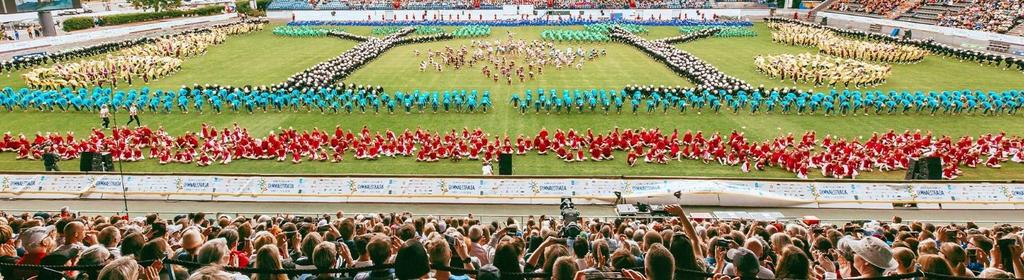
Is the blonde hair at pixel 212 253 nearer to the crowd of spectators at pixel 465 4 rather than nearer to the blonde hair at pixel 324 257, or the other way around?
the blonde hair at pixel 324 257

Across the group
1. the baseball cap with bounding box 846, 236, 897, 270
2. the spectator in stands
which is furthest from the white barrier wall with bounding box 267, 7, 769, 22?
the baseball cap with bounding box 846, 236, 897, 270

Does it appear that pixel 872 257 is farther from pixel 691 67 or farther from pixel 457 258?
pixel 691 67

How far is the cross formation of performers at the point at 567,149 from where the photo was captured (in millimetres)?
17688

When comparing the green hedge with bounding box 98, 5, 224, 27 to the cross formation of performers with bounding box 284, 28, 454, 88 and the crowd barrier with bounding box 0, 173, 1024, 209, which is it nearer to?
the cross formation of performers with bounding box 284, 28, 454, 88

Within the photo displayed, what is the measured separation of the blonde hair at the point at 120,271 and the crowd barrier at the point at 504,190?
11.2 meters

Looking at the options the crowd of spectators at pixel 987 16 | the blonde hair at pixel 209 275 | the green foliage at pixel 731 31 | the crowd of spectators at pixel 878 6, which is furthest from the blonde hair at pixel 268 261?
the crowd of spectators at pixel 878 6

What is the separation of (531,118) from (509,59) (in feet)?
51.3

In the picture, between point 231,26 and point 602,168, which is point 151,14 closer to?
point 231,26

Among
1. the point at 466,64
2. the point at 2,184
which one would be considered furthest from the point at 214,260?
the point at 466,64

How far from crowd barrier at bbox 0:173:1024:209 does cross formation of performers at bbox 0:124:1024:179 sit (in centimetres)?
257

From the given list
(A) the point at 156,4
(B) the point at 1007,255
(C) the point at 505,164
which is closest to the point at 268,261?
(B) the point at 1007,255

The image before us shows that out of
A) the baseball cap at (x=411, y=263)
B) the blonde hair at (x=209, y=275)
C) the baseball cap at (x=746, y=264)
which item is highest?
the blonde hair at (x=209, y=275)

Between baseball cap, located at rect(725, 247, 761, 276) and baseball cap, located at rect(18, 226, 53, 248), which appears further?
baseball cap, located at rect(18, 226, 53, 248)

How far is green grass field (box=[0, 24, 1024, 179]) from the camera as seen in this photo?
59.0 ft
